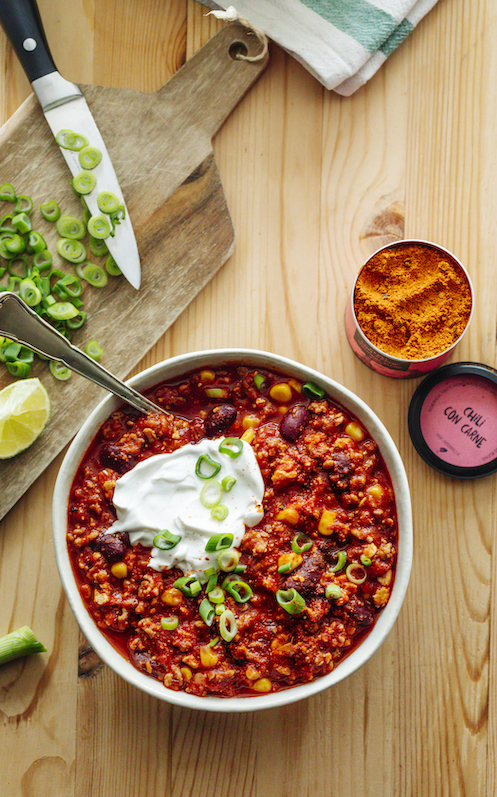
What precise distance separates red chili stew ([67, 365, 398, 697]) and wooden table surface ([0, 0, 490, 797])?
14.7 inches

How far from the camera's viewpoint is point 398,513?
7.45ft

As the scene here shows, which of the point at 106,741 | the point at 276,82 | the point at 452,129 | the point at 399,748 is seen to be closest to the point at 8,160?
the point at 276,82

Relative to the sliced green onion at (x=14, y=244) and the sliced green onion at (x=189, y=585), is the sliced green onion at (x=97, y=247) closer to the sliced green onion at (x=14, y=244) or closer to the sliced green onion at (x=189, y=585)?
the sliced green onion at (x=14, y=244)

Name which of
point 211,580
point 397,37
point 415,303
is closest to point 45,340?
point 211,580

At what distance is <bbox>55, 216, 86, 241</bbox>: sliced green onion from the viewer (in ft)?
8.54

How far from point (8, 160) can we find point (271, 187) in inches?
46.2

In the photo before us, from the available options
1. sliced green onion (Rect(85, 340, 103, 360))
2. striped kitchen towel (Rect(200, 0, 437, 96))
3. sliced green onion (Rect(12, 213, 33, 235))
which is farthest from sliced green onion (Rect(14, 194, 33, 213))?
striped kitchen towel (Rect(200, 0, 437, 96))

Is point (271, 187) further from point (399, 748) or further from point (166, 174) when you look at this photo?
point (399, 748)

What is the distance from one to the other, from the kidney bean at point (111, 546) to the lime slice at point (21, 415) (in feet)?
1.86

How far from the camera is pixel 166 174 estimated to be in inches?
104

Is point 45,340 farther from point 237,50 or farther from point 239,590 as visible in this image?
point 237,50

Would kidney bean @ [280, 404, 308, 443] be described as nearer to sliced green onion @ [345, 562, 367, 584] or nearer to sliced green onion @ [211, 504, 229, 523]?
sliced green onion @ [211, 504, 229, 523]

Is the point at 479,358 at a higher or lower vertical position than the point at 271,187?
lower

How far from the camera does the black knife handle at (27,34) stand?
8.09ft
